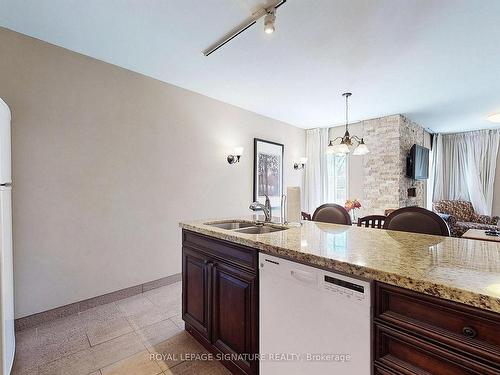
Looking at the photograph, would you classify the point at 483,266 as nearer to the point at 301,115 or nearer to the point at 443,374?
the point at 443,374

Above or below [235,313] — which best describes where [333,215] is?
above

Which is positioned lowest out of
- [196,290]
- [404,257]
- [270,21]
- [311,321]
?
[196,290]

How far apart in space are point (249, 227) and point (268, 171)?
2607 mm

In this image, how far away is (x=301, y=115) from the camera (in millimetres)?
4656

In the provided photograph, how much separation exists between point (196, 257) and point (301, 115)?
363 cm

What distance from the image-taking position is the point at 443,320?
0.80 m

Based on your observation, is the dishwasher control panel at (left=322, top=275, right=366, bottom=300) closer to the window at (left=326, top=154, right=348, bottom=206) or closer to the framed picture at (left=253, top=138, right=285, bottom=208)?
the framed picture at (left=253, top=138, right=285, bottom=208)

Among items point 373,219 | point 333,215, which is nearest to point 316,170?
point 373,219

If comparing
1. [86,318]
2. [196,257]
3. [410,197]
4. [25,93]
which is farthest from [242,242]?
[410,197]

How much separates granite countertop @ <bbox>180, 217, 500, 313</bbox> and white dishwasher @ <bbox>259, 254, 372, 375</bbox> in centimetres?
7

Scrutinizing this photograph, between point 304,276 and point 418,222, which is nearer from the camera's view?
point 304,276

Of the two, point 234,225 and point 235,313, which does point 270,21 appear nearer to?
point 234,225

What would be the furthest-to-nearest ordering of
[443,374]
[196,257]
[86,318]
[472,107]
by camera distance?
[472,107] → [86,318] → [196,257] → [443,374]

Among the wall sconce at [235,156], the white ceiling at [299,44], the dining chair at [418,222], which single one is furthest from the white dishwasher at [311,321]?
the wall sconce at [235,156]
